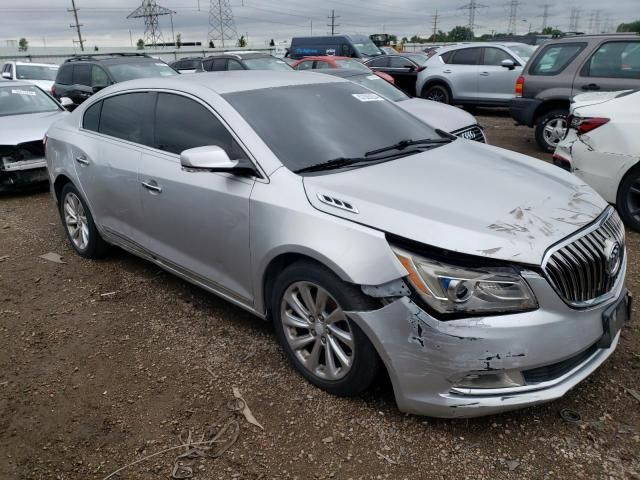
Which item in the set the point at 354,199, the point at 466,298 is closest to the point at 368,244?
the point at 354,199

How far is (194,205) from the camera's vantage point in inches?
132

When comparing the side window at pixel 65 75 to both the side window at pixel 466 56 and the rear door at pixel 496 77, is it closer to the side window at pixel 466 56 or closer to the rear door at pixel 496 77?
the side window at pixel 466 56

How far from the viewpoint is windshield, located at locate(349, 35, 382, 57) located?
20594 millimetres

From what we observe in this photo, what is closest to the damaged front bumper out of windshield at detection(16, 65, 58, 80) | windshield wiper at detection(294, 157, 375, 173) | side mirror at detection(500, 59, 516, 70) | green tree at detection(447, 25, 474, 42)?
windshield wiper at detection(294, 157, 375, 173)

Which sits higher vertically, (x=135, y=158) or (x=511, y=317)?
(x=135, y=158)

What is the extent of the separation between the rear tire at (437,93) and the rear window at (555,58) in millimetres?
4578

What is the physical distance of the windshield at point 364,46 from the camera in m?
20.6

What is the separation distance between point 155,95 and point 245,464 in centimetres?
264

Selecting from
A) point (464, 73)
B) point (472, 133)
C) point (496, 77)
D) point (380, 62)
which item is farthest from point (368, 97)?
point (380, 62)

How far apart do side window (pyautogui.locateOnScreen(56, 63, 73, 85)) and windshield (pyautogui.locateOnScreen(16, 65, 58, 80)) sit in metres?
3.84

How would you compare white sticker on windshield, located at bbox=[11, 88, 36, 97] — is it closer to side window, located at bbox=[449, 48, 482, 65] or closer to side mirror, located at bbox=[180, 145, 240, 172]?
side mirror, located at bbox=[180, 145, 240, 172]

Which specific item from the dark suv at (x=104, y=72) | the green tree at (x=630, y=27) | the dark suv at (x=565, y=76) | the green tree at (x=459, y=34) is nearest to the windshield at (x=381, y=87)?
the dark suv at (x=565, y=76)

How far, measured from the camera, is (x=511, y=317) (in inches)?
89.2

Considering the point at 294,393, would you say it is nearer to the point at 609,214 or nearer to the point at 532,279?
the point at 532,279
